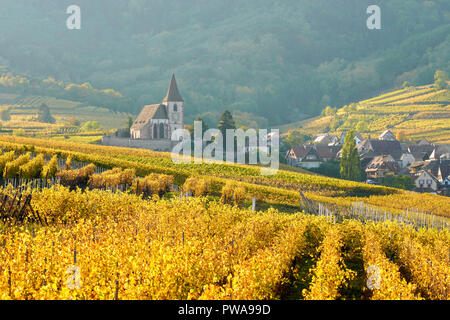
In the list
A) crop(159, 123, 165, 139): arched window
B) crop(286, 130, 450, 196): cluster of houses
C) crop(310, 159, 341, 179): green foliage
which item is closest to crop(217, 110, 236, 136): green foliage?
crop(159, 123, 165, 139): arched window

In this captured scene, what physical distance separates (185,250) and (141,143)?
88.2m

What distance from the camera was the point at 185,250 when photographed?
39.8 feet

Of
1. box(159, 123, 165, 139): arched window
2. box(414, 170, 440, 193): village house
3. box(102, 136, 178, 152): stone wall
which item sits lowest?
box(414, 170, 440, 193): village house

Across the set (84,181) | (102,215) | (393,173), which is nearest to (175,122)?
(393,173)

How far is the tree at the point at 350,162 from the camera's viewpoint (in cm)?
8956

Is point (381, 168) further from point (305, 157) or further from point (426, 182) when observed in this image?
point (305, 157)

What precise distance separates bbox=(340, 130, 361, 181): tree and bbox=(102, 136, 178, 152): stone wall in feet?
126

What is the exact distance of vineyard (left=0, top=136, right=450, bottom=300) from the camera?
10242 mm

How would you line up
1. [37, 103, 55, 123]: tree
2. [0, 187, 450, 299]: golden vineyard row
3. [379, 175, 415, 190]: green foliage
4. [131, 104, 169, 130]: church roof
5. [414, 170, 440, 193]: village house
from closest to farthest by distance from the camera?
1. [0, 187, 450, 299]: golden vineyard row
2. [379, 175, 415, 190]: green foliage
3. [414, 170, 440, 193]: village house
4. [131, 104, 169, 130]: church roof
5. [37, 103, 55, 123]: tree

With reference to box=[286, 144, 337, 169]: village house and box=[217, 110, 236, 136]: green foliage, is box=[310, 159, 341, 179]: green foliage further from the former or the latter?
box=[217, 110, 236, 136]: green foliage

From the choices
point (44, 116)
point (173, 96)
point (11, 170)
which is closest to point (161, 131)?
point (173, 96)

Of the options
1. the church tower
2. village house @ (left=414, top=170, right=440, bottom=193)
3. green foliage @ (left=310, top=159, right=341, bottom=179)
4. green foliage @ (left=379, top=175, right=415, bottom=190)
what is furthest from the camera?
the church tower
